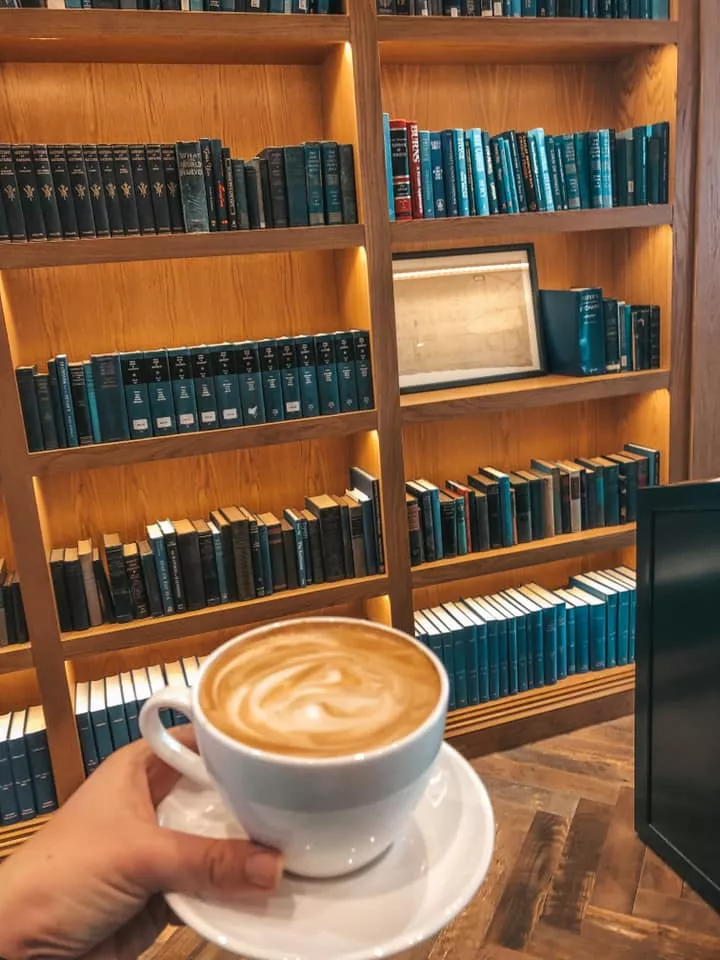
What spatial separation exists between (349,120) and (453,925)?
196 cm

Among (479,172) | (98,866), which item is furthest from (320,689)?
(479,172)

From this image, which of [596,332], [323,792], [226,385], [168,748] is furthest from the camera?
[596,332]

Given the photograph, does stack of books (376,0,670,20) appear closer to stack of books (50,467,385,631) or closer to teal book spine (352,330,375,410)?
teal book spine (352,330,375,410)

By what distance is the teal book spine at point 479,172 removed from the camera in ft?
6.71

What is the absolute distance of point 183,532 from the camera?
199 cm

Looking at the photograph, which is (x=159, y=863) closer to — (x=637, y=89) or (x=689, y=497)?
(x=689, y=497)

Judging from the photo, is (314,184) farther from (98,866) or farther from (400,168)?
(98,866)

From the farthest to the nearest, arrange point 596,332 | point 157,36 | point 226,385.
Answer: point 596,332, point 226,385, point 157,36

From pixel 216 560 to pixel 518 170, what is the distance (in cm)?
138

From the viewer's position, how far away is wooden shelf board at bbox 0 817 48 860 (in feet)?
6.39

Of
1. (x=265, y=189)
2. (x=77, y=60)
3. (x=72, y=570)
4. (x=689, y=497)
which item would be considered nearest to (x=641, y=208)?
(x=265, y=189)

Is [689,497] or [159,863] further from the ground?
[689,497]

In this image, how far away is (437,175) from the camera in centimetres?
204

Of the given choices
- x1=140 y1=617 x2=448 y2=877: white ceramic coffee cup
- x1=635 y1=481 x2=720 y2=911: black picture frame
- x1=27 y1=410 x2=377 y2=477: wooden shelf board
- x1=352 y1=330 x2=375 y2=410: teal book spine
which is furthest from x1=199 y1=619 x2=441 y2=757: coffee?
x1=352 y1=330 x2=375 y2=410: teal book spine
